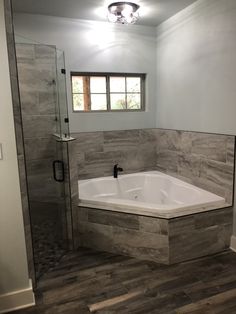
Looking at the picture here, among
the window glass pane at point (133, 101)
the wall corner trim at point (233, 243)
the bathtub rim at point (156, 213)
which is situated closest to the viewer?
the bathtub rim at point (156, 213)

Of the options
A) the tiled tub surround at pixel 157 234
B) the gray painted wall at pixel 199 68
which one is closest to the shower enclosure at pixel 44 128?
the tiled tub surround at pixel 157 234

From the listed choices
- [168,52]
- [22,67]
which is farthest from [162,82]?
[22,67]

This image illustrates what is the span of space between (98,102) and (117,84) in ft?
1.36

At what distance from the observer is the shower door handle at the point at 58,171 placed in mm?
2739

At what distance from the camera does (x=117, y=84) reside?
3709 mm

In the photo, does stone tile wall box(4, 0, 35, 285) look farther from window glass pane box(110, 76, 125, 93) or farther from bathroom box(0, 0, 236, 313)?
window glass pane box(110, 76, 125, 93)

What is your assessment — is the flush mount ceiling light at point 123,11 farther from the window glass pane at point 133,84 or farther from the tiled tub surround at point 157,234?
the tiled tub surround at point 157,234

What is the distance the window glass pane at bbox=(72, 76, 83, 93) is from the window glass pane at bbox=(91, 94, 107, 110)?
0.68ft

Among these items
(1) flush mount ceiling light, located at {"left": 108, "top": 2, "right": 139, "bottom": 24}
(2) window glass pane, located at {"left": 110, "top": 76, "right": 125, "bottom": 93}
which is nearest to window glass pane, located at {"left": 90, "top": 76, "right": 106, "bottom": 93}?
(2) window glass pane, located at {"left": 110, "top": 76, "right": 125, "bottom": 93}

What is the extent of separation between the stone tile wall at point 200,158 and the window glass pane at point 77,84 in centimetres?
135

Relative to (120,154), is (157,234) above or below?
below

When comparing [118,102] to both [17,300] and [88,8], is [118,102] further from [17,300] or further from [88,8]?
[17,300]

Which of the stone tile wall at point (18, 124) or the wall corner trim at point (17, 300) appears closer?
the stone tile wall at point (18, 124)

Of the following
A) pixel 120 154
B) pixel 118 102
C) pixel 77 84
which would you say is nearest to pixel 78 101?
pixel 77 84
